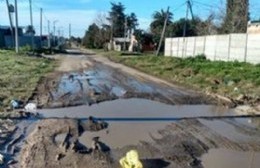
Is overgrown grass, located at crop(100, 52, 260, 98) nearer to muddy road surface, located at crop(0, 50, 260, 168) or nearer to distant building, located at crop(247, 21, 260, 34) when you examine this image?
muddy road surface, located at crop(0, 50, 260, 168)

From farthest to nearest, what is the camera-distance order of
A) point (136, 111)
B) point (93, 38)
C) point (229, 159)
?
point (93, 38) < point (136, 111) < point (229, 159)

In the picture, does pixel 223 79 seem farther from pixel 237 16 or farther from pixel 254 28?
pixel 237 16

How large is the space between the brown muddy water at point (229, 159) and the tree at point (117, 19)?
9665 centimetres

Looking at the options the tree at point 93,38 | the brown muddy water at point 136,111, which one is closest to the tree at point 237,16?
the brown muddy water at point 136,111

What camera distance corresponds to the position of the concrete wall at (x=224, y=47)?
91.6 feet

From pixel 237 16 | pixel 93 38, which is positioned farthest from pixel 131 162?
pixel 93 38

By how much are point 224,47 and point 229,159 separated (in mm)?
25814

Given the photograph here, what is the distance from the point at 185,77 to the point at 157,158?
17.0 m

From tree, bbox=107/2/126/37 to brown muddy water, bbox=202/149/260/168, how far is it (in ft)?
317

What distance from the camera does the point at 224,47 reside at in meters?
33.4

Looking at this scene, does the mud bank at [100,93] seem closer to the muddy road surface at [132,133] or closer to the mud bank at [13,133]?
the muddy road surface at [132,133]

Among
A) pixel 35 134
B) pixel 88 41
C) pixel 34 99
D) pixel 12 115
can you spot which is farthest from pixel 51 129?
pixel 88 41

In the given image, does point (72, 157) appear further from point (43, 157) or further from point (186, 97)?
point (186, 97)

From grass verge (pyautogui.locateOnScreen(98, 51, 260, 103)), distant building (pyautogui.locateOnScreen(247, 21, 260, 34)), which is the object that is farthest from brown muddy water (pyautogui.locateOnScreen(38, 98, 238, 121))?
distant building (pyautogui.locateOnScreen(247, 21, 260, 34))
